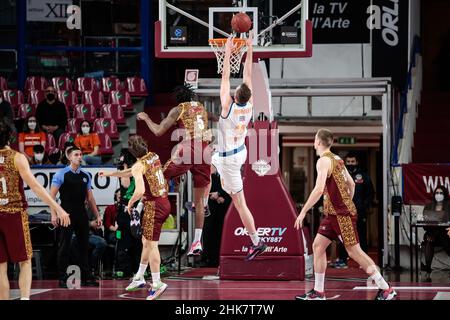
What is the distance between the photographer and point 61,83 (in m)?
24.9

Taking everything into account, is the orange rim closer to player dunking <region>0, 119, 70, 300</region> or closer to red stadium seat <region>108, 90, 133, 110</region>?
player dunking <region>0, 119, 70, 300</region>

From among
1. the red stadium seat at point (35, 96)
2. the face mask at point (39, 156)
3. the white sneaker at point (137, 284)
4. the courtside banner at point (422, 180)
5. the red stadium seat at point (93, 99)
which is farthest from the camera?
the red stadium seat at point (93, 99)

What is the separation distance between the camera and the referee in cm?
1539

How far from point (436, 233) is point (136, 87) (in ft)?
29.4

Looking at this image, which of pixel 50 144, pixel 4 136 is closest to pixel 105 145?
pixel 50 144

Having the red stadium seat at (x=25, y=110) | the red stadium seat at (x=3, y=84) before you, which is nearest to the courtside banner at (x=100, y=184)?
the red stadium seat at (x=25, y=110)

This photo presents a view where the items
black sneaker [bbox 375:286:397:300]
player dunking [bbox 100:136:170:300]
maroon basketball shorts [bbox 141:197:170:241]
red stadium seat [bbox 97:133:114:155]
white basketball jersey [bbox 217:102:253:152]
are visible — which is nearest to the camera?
black sneaker [bbox 375:286:397:300]

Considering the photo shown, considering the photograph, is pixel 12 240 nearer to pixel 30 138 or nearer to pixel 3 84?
pixel 30 138

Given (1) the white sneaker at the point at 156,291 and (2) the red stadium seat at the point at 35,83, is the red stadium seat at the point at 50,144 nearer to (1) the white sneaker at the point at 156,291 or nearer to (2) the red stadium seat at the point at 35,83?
(2) the red stadium seat at the point at 35,83

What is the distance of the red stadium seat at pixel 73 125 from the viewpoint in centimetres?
2273

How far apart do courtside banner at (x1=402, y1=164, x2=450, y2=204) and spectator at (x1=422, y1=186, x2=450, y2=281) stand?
41 cm

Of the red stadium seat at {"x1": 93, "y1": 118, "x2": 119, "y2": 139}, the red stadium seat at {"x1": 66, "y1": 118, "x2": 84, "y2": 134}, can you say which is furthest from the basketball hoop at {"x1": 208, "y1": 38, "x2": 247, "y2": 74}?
the red stadium seat at {"x1": 66, "y1": 118, "x2": 84, "y2": 134}

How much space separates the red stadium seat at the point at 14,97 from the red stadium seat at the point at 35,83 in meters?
0.38
